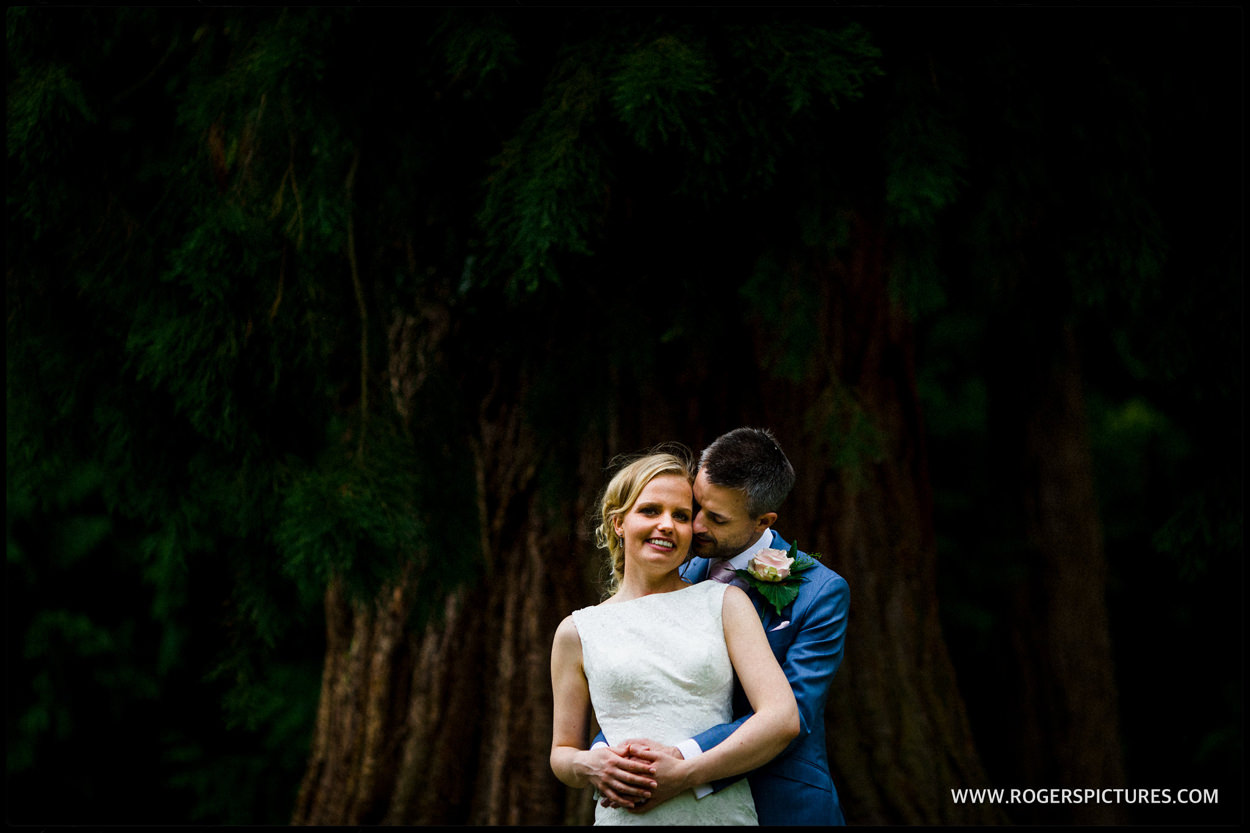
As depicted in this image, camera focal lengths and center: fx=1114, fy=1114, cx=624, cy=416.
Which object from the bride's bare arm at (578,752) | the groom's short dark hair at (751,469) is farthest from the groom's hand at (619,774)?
the groom's short dark hair at (751,469)

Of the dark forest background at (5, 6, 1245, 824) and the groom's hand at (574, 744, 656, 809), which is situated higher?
the dark forest background at (5, 6, 1245, 824)

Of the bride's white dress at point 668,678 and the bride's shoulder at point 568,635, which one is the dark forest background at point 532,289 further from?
the bride's white dress at point 668,678

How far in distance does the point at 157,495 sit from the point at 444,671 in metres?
1.38

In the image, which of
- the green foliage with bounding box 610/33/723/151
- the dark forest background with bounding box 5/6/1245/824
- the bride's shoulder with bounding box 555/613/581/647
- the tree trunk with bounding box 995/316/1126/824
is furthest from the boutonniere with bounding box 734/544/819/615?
the tree trunk with bounding box 995/316/1126/824

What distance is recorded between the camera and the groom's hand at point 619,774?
221 cm

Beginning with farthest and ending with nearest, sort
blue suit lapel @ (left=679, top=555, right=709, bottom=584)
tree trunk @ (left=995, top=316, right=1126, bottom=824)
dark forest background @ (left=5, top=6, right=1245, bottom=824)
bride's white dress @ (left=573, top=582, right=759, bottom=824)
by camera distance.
Answer: tree trunk @ (left=995, top=316, right=1126, bottom=824), dark forest background @ (left=5, top=6, right=1245, bottom=824), blue suit lapel @ (left=679, top=555, right=709, bottom=584), bride's white dress @ (left=573, top=582, right=759, bottom=824)

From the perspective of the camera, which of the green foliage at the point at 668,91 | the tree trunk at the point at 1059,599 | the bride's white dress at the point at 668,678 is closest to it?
the bride's white dress at the point at 668,678

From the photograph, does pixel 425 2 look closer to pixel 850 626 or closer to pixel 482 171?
pixel 482 171

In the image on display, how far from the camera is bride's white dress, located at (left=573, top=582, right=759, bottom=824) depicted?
7.51 feet

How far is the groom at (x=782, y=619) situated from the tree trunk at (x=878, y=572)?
1.66 meters

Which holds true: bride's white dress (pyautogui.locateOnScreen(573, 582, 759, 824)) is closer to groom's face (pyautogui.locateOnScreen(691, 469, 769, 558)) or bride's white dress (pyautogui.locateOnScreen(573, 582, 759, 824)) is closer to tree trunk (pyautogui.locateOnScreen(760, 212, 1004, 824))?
groom's face (pyautogui.locateOnScreen(691, 469, 769, 558))

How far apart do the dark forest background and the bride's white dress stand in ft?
3.20

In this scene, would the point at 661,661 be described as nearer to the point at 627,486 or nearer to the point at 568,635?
the point at 568,635

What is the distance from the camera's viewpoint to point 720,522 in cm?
243
